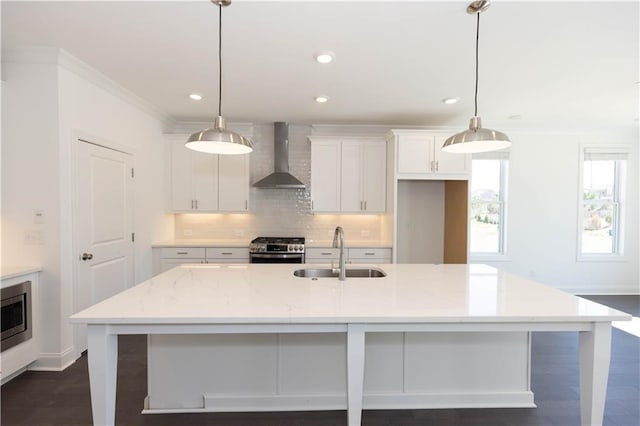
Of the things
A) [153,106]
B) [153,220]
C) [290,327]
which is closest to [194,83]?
[153,106]

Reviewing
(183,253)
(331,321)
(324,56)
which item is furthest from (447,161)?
(183,253)

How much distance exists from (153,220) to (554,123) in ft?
18.3

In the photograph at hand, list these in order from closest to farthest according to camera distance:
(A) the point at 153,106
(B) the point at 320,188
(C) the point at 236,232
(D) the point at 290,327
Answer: (D) the point at 290,327 < (A) the point at 153,106 < (B) the point at 320,188 < (C) the point at 236,232

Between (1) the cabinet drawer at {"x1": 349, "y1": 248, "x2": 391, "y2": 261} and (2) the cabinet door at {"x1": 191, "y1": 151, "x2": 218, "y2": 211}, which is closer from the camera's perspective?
(1) the cabinet drawer at {"x1": 349, "y1": 248, "x2": 391, "y2": 261}

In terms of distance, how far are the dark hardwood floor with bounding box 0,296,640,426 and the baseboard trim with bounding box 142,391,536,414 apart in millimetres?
31

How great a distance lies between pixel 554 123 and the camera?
14.9ft

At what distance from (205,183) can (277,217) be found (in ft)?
3.59

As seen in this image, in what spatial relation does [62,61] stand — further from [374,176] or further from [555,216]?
[555,216]

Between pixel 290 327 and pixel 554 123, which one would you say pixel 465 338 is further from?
pixel 554 123

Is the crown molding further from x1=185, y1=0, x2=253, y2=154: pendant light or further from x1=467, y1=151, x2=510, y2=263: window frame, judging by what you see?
x1=467, y1=151, x2=510, y2=263: window frame

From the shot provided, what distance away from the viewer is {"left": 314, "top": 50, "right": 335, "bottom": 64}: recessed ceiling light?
251 cm

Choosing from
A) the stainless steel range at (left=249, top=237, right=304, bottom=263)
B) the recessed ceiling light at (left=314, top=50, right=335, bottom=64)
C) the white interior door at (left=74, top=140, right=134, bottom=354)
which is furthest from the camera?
the stainless steel range at (left=249, top=237, right=304, bottom=263)

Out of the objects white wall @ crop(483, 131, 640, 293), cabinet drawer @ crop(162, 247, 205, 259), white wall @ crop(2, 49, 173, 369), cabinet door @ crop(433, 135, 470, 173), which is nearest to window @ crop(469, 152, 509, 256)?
white wall @ crop(483, 131, 640, 293)

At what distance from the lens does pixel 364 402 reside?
6.93 ft
